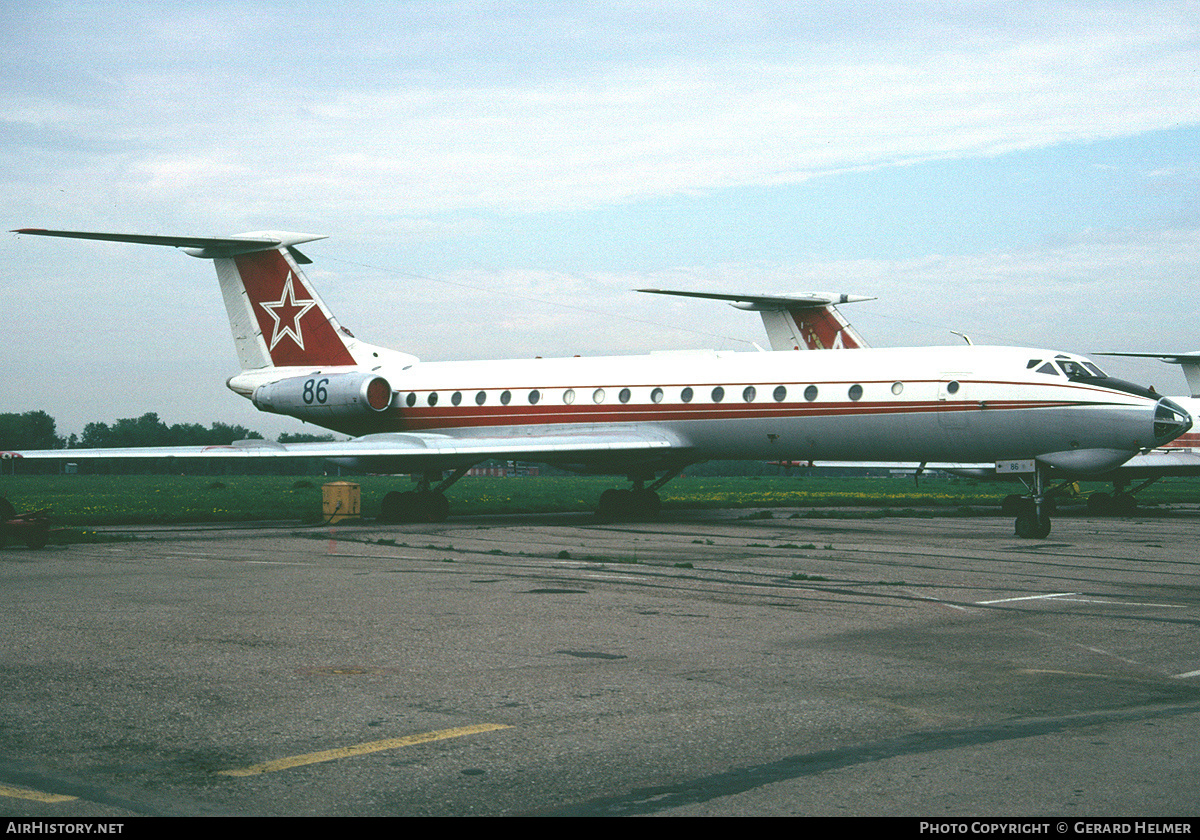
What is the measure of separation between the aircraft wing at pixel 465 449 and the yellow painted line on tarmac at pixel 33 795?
17.5 meters

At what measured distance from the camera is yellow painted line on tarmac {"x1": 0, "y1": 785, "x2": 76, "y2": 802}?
4.63 metres

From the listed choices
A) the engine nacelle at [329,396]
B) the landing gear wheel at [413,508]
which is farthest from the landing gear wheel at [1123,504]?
the engine nacelle at [329,396]

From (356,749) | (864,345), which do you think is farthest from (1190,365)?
(356,749)

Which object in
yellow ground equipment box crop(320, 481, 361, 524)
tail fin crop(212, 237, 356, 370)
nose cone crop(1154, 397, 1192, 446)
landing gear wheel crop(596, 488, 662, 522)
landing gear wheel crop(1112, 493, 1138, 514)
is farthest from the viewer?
landing gear wheel crop(1112, 493, 1138, 514)

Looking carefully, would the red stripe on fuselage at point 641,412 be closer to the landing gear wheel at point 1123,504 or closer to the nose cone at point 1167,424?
the nose cone at point 1167,424

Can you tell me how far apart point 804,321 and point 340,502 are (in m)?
16.9

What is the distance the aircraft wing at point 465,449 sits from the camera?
2253cm

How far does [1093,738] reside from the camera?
5645 millimetres

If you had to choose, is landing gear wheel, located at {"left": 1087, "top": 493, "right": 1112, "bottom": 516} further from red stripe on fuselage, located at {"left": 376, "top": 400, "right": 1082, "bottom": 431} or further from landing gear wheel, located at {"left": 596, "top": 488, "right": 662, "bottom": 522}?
landing gear wheel, located at {"left": 596, "top": 488, "right": 662, "bottom": 522}

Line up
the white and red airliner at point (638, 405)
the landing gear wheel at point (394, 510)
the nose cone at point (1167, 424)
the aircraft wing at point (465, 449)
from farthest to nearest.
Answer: the landing gear wheel at point (394, 510) < the aircraft wing at point (465, 449) < the white and red airliner at point (638, 405) < the nose cone at point (1167, 424)

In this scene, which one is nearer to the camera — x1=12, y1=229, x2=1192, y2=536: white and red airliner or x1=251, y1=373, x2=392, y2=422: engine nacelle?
x1=12, y1=229, x2=1192, y2=536: white and red airliner

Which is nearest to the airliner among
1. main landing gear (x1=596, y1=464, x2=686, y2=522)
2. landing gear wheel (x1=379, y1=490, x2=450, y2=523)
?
main landing gear (x1=596, y1=464, x2=686, y2=522)

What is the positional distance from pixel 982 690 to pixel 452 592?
595 cm

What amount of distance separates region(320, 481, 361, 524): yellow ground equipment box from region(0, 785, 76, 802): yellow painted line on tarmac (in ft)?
69.2
